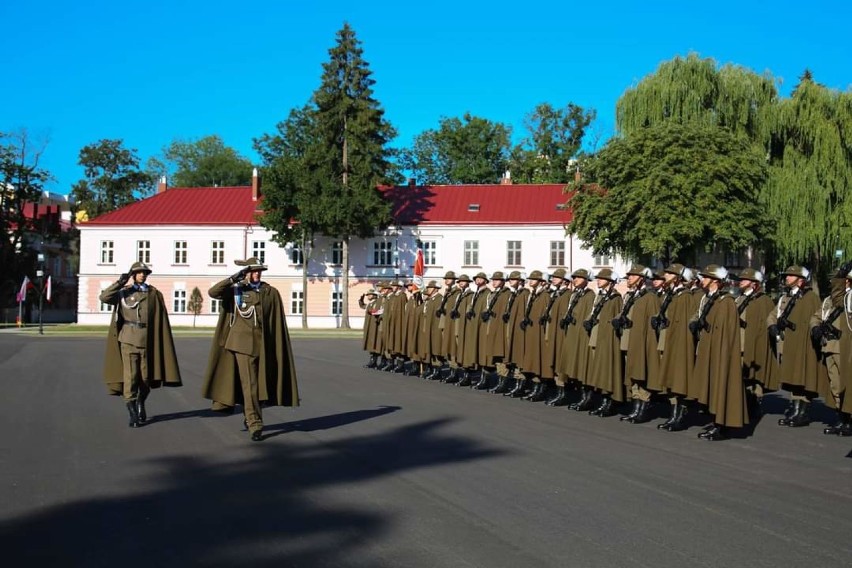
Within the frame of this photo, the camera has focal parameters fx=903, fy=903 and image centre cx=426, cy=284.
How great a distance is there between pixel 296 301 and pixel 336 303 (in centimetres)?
285

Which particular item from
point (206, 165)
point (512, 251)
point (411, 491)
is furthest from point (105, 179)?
point (411, 491)

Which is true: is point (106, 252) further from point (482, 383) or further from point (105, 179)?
point (482, 383)

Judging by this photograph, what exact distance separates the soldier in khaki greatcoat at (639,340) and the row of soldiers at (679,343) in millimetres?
16

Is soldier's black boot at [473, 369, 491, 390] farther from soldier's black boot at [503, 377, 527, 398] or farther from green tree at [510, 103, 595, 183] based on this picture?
green tree at [510, 103, 595, 183]

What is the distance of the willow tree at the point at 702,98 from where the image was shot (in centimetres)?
3988

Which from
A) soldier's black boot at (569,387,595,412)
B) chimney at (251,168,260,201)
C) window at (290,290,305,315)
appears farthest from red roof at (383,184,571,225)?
soldier's black boot at (569,387,595,412)

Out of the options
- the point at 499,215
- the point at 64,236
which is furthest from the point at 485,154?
the point at 64,236

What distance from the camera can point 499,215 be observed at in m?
60.4

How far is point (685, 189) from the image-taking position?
36.6 m

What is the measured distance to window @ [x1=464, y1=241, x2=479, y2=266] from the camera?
6000 cm

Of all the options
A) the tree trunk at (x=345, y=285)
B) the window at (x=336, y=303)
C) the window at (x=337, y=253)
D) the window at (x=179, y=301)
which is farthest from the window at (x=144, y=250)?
the tree trunk at (x=345, y=285)

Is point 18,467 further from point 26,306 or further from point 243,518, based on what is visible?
point 26,306

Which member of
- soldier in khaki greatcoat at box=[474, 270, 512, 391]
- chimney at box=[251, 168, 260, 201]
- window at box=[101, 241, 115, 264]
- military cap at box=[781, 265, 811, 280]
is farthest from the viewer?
chimney at box=[251, 168, 260, 201]

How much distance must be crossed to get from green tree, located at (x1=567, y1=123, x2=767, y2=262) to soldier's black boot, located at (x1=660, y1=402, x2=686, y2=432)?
2567 cm
